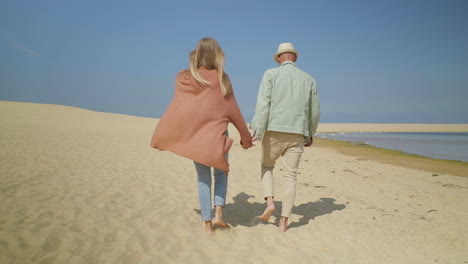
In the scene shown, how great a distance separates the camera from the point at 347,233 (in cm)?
336

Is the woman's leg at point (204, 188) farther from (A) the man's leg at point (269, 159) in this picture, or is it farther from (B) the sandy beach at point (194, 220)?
(A) the man's leg at point (269, 159)

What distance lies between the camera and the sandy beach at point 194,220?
2.59 meters

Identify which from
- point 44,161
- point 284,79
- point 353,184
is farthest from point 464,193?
point 44,161

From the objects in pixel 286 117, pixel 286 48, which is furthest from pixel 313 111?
pixel 286 48

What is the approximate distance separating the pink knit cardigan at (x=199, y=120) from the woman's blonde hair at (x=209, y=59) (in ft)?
0.17

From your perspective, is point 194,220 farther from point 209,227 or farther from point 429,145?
point 429,145

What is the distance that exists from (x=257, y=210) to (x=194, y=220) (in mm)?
1133

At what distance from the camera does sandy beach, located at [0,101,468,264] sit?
259cm

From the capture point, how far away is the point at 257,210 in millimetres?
4176

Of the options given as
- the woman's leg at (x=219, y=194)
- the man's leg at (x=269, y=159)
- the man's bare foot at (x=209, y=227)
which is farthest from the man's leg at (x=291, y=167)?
the man's bare foot at (x=209, y=227)

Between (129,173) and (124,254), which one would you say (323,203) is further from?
(129,173)

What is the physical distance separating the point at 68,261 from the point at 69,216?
3.84 ft

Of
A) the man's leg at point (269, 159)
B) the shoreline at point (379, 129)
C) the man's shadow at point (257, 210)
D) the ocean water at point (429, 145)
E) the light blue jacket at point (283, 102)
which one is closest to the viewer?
the light blue jacket at point (283, 102)

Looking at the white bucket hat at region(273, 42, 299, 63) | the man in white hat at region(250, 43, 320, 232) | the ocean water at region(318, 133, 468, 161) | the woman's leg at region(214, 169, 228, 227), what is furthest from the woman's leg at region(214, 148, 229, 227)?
the ocean water at region(318, 133, 468, 161)
